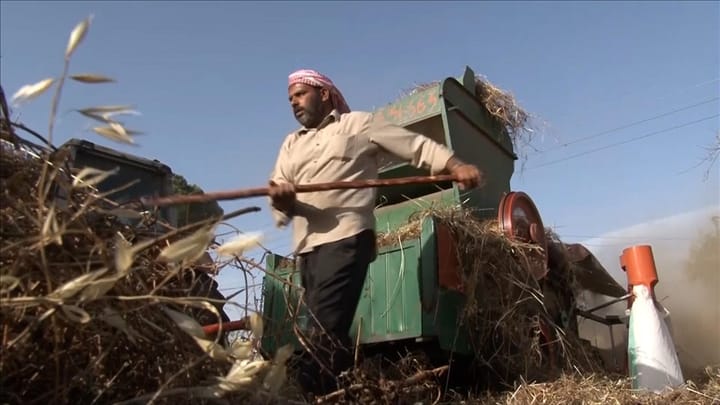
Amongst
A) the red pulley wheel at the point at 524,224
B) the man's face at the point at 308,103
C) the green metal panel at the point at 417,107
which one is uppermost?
the green metal panel at the point at 417,107

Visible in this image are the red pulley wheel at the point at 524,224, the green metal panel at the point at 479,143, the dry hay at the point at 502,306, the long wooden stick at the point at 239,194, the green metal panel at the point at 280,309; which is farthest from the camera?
the green metal panel at the point at 479,143

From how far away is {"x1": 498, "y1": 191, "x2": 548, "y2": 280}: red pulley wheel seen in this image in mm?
4102

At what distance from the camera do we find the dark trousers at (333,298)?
2.40 meters

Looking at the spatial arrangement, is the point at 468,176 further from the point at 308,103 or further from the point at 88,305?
the point at 88,305

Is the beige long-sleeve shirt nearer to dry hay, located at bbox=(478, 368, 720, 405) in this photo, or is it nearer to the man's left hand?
the man's left hand

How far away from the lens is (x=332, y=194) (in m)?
2.71

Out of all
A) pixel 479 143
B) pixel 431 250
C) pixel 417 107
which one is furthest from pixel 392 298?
pixel 479 143

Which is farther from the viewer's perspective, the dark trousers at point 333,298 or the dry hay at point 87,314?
the dark trousers at point 333,298

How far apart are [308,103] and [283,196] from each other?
688 millimetres

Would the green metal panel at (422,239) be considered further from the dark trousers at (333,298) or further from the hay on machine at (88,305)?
the hay on machine at (88,305)

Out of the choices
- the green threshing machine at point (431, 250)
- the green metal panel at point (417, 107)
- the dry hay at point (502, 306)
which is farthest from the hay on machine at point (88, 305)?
the green metal panel at point (417, 107)

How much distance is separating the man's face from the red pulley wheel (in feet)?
5.26

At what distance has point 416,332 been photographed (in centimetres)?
332

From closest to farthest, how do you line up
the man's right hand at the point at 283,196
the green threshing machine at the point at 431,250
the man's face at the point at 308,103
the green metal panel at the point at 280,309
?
the green metal panel at the point at 280,309
the man's right hand at the point at 283,196
the man's face at the point at 308,103
the green threshing machine at the point at 431,250
